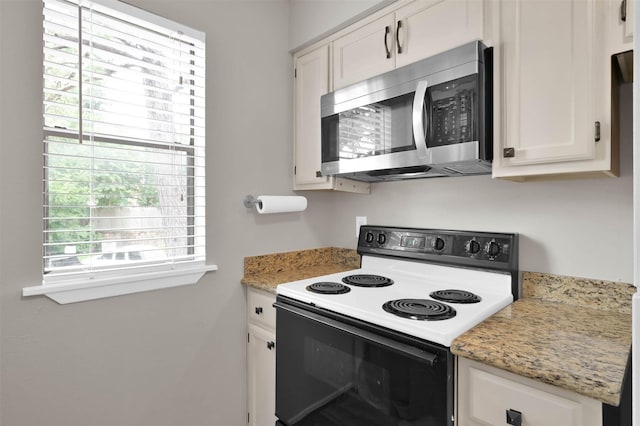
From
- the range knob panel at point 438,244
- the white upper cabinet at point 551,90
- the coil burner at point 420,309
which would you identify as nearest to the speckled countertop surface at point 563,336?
the coil burner at point 420,309

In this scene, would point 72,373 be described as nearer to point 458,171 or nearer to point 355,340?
point 355,340

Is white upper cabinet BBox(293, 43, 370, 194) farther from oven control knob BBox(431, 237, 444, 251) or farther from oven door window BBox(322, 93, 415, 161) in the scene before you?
oven control knob BBox(431, 237, 444, 251)

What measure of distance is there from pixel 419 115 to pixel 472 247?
0.66m

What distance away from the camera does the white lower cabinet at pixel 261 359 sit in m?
1.70

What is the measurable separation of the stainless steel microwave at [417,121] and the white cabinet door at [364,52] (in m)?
0.09

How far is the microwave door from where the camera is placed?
1.37 metres

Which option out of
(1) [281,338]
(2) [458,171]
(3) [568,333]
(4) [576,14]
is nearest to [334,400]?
(1) [281,338]

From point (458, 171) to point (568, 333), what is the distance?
771mm

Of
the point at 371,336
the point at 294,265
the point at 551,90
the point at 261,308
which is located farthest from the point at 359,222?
the point at 551,90

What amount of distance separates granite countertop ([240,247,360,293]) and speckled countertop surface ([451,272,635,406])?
0.98 meters

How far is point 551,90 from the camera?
114 cm

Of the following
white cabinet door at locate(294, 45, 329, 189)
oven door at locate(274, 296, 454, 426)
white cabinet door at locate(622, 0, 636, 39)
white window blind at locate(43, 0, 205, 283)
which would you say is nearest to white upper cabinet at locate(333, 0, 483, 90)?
white cabinet door at locate(294, 45, 329, 189)

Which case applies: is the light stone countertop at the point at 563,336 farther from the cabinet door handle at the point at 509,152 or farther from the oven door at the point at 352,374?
the cabinet door handle at the point at 509,152

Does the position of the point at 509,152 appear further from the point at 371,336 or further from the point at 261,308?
the point at 261,308
